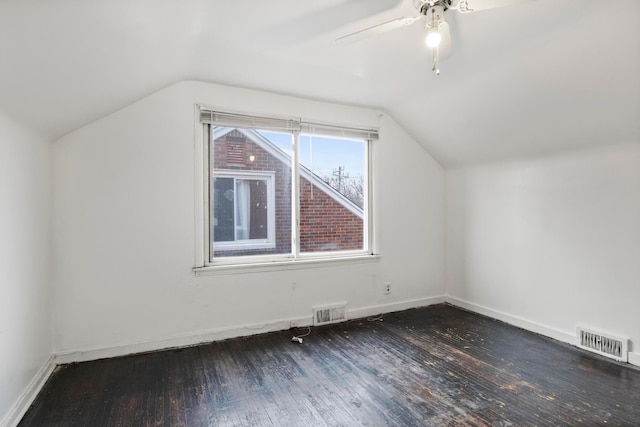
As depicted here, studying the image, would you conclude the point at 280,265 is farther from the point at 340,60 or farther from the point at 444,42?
the point at 444,42

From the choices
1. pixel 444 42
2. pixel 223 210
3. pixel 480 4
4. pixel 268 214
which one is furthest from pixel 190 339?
pixel 480 4

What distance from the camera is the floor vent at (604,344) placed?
256 cm

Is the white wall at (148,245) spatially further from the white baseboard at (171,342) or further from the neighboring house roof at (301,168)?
the neighboring house roof at (301,168)

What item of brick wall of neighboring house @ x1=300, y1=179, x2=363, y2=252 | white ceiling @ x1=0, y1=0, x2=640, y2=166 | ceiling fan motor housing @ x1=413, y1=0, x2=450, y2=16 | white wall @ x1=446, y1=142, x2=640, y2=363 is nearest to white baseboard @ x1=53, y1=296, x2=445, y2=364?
brick wall of neighboring house @ x1=300, y1=179, x2=363, y2=252

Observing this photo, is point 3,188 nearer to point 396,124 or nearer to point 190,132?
point 190,132

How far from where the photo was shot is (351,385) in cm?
227

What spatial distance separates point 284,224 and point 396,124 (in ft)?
5.95

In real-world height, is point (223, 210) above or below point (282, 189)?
below

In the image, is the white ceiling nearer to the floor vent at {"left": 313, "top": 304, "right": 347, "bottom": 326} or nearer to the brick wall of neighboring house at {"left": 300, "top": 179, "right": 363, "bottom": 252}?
the brick wall of neighboring house at {"left": 300, "top": 179, "right": 363, "bottom": 252}

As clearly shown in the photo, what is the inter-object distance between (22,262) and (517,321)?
416 centimetres

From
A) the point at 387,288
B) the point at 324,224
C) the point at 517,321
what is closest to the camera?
the point at 517,321

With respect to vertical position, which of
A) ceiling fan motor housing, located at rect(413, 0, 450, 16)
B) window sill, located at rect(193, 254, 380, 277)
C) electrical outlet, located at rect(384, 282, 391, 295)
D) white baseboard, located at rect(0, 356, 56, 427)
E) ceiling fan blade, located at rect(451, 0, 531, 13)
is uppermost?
ceiling fan motor housing, located at rect(413, 0, 450, 16)

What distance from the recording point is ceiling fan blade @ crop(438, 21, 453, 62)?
5.76 ft

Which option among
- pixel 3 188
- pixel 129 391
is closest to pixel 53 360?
pixel 129 391
